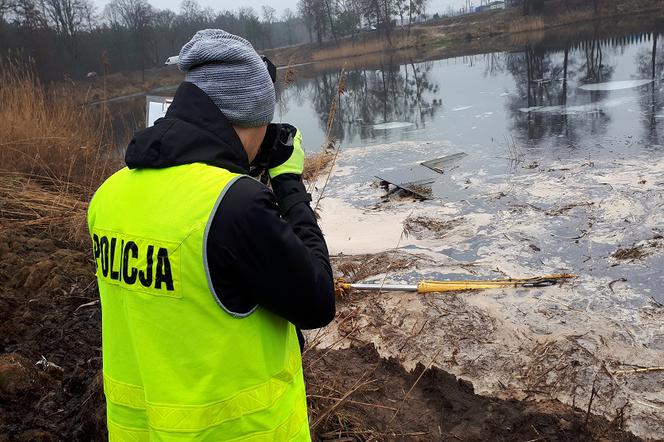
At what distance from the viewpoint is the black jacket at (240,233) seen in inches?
44.5

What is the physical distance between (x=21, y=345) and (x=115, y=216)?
89.4 inches

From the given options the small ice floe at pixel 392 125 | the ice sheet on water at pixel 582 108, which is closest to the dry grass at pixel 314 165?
the small ice floe at pixel 392 125

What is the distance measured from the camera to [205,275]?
1.14 metres

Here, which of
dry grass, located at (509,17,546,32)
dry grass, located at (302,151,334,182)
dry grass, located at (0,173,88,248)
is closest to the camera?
dry grass, located at (0,173,88,248)

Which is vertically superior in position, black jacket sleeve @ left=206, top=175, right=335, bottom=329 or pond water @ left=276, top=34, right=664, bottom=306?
black jacket sleeve @ left=206, top=175, right=335, bottom=329

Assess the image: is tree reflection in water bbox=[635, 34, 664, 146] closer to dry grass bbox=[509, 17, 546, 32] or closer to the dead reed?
the dead reed

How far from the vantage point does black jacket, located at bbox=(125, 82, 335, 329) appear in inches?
44.5

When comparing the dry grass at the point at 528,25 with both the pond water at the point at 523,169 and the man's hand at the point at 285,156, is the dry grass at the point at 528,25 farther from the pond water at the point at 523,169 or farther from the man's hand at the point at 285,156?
the man's hand at the point at 285,156

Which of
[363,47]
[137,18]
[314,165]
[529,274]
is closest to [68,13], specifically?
[137,18]

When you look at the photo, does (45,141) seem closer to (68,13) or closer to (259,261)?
(259,261)

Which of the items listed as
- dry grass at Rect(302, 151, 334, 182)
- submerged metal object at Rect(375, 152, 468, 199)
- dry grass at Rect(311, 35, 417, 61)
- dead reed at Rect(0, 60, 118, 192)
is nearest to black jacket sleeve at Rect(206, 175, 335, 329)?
dead reed at Rect(0, 60, 118, 192)

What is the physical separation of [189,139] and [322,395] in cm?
203

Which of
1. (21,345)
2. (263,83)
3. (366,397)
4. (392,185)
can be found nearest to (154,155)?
(263,83)

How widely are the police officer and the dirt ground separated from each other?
1246 millimetres
